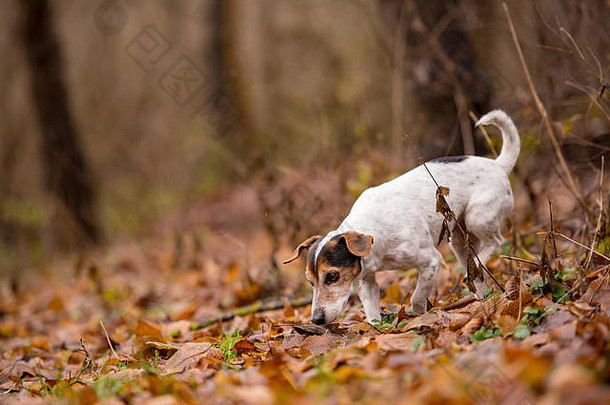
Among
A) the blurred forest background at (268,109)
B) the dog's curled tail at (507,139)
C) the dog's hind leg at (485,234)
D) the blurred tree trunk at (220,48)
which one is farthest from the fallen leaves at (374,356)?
the blurred tree trunk at (220,48)

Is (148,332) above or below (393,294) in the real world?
above

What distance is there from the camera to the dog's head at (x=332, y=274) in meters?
3.63

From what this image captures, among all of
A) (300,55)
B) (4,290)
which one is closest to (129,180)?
(300,55)

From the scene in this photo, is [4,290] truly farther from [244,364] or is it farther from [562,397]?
[562,397]

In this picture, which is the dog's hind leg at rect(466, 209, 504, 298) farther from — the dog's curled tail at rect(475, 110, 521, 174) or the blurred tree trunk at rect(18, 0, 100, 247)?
the blurred tree trunk at rect(18, 0, 100, 247)

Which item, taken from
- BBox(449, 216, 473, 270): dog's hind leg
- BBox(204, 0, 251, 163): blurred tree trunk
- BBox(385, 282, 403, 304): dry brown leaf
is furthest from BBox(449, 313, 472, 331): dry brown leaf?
BBox(204, 0, 251, 163): blurred tree trunk

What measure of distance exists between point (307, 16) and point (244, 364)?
2264cm

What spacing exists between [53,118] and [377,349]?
36.6 ft

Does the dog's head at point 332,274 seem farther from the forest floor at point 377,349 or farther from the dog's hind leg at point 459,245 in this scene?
the dog's hind leg at point 459,245

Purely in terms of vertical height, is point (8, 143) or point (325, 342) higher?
point (8, 143)

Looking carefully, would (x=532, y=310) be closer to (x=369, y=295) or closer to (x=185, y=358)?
(x=369, y=295)

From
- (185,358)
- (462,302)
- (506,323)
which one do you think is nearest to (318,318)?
(185,358)

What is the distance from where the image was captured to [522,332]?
3035 millimetres

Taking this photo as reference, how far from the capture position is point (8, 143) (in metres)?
22.4
